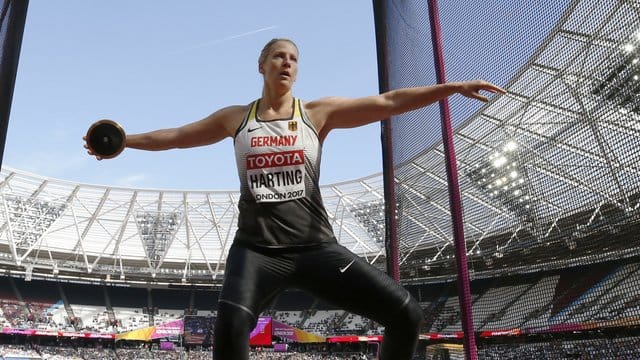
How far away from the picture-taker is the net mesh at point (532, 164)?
11.3 ft

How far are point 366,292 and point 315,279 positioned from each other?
205 millimetres

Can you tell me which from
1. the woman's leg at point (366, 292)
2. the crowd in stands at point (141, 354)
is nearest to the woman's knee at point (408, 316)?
the woman's leg at point (366, 292)

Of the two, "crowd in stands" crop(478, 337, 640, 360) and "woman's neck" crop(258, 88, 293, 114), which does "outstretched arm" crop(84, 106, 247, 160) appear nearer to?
"woman's neck" crop(258, 88, 293, 114)

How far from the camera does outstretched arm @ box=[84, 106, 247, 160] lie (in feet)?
7.52

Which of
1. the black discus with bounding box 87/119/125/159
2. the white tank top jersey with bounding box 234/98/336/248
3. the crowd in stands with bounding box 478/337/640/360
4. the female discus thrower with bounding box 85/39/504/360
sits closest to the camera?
the female discus thrower with bounding box 85/39/504/360

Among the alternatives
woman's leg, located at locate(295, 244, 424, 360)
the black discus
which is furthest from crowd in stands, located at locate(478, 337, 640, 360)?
the black discus

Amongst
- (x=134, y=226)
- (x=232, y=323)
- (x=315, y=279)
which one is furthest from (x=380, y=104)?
(x=134, y=226)

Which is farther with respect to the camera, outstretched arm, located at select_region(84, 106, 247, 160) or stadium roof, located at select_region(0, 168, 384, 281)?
stadium roof, located at select_region(0, 168, 384, 281)

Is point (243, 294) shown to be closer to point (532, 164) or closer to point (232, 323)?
point (232, 323)

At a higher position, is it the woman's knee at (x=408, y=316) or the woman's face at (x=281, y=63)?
the woman's face at (x=281, y=63)

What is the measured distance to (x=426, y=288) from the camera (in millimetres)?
5895

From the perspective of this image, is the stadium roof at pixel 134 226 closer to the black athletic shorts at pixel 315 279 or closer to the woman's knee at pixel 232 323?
the black athletic shorts at pixel 315 279

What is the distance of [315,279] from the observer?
1.95m

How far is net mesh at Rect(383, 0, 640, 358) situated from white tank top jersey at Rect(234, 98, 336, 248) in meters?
1.90
